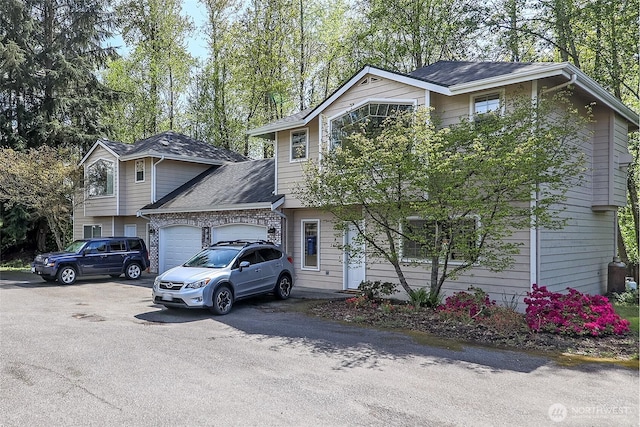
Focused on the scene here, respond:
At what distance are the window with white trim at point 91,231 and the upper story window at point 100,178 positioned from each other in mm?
2392

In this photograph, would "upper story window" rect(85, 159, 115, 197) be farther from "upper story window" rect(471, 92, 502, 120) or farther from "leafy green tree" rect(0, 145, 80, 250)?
"upper story window" rect(471, 92, 502, 120)

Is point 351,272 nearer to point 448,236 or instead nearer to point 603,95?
point 448,236

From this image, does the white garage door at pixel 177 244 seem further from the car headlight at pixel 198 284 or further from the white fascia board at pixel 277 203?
the car headlight at pixel 198 284

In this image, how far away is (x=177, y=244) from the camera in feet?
58.7

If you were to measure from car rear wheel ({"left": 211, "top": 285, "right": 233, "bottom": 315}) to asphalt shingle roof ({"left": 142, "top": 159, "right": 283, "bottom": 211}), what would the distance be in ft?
15.8

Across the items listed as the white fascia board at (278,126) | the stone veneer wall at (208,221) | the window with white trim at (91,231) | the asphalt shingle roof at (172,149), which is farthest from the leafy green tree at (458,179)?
the window with white trim at (91,231)

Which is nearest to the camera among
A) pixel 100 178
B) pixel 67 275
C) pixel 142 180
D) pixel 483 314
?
pixel 483 314

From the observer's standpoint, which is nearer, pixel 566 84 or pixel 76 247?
pixel 566 84

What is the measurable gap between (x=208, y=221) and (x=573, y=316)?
1248cm

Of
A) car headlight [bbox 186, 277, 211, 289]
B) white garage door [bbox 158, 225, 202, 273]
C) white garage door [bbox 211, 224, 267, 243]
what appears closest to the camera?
car headlight [bbox 186, 277, 211, 289]

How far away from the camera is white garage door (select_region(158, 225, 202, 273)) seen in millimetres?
→ 17109

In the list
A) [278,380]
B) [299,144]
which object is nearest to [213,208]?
[299,144]

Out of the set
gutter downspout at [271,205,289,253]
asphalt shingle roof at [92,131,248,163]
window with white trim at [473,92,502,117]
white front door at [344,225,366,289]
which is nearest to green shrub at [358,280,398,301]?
white front door at [344,225,366,289]

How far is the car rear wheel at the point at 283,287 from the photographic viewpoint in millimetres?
11273
